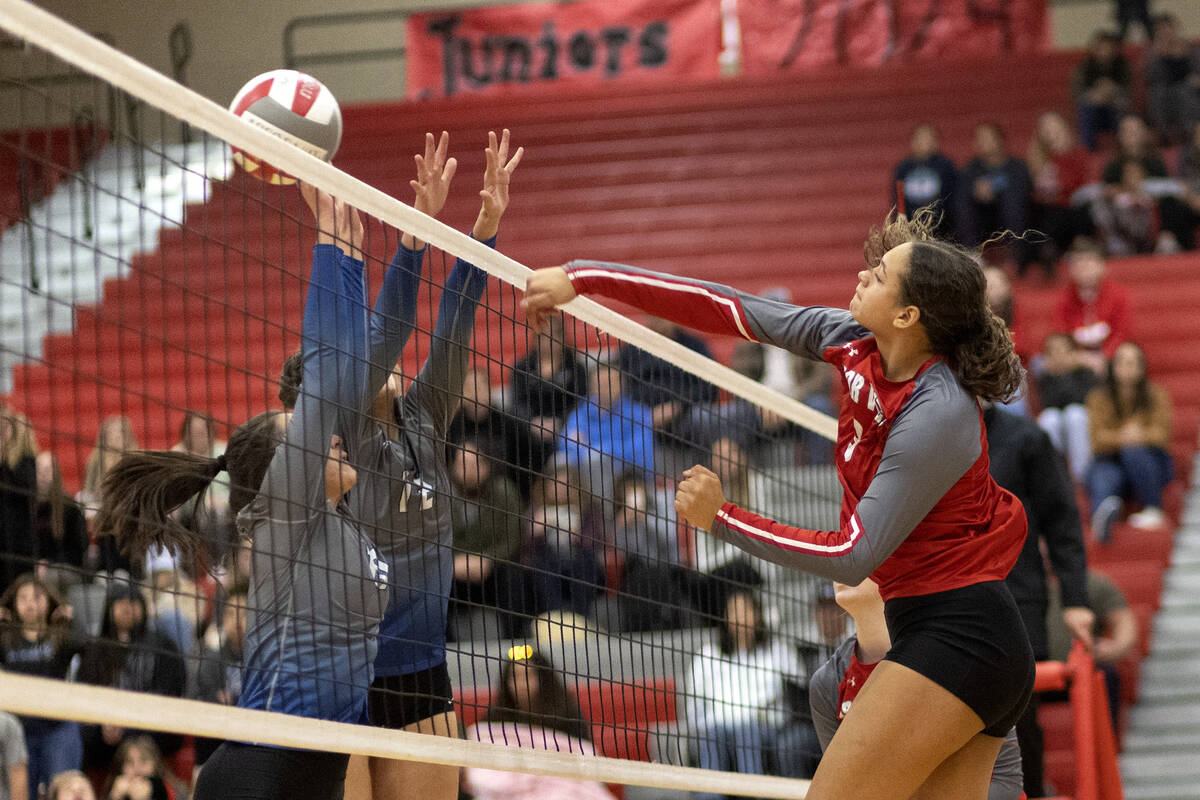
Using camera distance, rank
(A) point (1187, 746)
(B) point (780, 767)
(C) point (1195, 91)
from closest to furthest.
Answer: (B) point (780, 767) → (A) point (1187, 746) → (C) point (1195, 91)

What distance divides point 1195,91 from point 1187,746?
7.09 meters

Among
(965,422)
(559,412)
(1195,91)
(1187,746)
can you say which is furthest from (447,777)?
(1195,91)

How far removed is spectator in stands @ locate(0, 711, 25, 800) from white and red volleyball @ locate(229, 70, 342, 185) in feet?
11.3

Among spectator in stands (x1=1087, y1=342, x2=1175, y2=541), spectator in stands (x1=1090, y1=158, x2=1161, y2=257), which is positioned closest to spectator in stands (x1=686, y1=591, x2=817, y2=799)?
spectator in stands (x1=1087, y1=342, x2=1175, y2=541)

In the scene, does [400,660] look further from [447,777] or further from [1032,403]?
[1032,403]

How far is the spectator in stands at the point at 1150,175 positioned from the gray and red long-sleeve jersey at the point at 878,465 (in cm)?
869

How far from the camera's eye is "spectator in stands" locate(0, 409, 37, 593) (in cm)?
267

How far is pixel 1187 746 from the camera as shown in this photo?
7.19 meters

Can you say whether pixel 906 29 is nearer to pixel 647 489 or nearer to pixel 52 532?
pixel 647 489

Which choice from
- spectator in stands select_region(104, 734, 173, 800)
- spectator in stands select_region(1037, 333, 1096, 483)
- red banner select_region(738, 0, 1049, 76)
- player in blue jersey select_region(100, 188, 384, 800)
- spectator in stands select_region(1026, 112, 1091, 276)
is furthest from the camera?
red banner select_region(738, 0, 1049, 76)

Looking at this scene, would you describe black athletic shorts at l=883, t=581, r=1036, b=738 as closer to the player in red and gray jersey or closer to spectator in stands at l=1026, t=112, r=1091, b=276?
the player in red and gray jersey

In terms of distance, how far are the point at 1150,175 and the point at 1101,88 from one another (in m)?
1.54

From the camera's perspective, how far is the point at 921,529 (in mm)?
2932

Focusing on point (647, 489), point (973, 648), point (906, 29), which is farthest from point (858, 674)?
point (906, 29)
